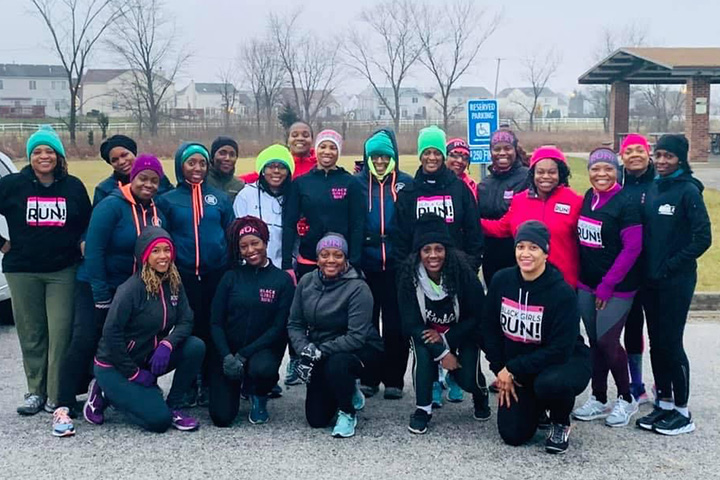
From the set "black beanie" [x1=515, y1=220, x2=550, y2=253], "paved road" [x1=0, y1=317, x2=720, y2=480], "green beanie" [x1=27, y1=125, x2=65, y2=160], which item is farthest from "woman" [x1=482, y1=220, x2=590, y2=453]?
"green beanie" [x1=27, y1=125, x2=65, y2=160]

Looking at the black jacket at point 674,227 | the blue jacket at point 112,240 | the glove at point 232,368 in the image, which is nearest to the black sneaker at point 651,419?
the black jacket at point 674,227

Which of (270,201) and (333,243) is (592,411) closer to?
(333,243)

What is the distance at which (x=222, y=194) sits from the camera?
19.1 ft

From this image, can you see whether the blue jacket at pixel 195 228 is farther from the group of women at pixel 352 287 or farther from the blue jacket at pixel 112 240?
the blue jacket at pixel 112 240

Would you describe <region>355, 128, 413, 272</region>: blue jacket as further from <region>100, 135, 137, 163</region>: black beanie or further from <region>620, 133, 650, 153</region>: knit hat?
<region>100, 135, 137, 163</region>: black beanie

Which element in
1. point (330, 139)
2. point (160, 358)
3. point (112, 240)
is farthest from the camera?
point (330, 139)

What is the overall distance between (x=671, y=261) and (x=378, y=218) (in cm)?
206

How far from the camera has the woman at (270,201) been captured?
6000 millimetres

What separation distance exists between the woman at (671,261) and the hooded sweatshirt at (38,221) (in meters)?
3.87

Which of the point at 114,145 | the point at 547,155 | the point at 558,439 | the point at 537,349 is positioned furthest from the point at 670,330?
the point at 114,145

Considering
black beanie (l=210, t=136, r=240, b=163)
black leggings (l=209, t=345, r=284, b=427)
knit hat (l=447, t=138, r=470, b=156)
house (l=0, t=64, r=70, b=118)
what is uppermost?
house (l=0, t=64, r=70, b=118)

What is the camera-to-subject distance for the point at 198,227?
563 cm

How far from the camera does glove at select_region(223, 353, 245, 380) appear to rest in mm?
5293

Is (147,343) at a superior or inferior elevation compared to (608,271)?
inferior
